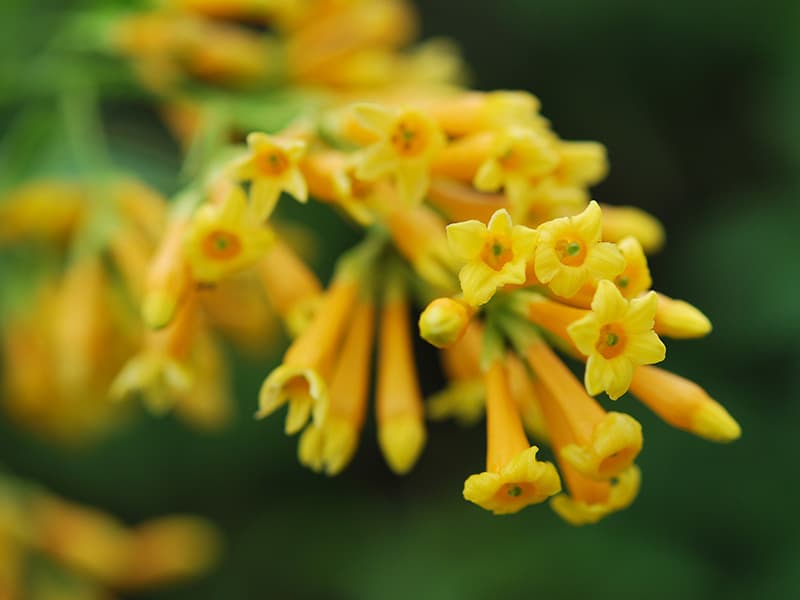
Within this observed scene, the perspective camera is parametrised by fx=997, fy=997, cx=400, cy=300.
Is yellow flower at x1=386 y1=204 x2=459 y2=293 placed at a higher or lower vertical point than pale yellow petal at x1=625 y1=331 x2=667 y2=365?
lower

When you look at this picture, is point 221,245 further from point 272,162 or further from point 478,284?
point 478,284

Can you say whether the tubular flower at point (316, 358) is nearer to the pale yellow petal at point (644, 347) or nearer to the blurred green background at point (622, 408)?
the pale yellow petal at point (644, 347)

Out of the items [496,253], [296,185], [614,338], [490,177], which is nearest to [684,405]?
[614,338]

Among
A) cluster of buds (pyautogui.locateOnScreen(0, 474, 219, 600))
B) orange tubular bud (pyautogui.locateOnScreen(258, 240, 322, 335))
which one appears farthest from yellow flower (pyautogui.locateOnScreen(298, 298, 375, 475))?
cluster of buds (pyautogui.locateOnScreen(0, 474, 219, 600))

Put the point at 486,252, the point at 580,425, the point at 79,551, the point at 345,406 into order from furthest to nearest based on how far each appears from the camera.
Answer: the point at 79,551, the point at 345,406, the point at 580,425, the point at 486,252

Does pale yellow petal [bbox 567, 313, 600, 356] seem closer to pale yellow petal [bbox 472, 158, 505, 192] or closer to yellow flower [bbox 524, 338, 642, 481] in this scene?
yellow flower [bbox 524, 338, 642, 481]

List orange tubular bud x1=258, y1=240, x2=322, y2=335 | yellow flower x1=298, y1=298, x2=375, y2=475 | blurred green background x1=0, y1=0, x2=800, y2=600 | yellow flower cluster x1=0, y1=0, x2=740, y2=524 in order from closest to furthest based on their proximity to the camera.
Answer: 1. yellow flower cluster x1=0, y1=0, x2=740, y2=524
2. yellow flower x1=298, y1=298, x2=375, y2=475
3. orange tubular bud x1=258, y1=240, x2=322, y2=335
4. blurred green background x1=0, y1=0, x2=800, y2=600

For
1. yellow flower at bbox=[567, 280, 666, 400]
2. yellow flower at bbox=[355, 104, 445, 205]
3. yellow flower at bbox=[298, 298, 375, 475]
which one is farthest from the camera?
yellow flower at bbox=[298, 298, 375, 475]
